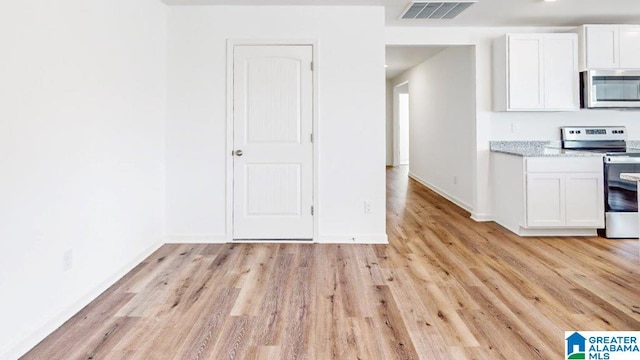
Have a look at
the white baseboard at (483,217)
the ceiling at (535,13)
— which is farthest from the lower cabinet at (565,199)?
the ceiling at (535,13)

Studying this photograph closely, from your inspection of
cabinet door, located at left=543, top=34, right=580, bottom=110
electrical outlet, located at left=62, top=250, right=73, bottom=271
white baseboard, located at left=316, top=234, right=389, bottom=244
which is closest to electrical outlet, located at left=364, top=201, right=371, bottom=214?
white baseboard, located at left=316, top=234, right=389, bottom=244

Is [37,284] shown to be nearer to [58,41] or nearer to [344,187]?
[58,41]

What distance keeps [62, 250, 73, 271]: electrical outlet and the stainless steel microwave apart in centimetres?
485

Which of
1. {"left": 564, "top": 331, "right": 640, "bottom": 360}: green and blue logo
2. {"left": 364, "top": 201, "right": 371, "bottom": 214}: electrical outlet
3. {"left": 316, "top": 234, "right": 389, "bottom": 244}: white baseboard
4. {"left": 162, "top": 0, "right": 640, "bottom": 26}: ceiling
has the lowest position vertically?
{"left": 564, "top": 331, "right": 640, "bottom": 360}: green and blue logo

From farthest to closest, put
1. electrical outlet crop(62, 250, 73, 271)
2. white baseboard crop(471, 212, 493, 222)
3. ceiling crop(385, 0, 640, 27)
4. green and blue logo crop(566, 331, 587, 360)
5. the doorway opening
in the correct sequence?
1. the doorway opening
2. white baseboard crop(471, 212, 493, 222)
3. ceiling crop(385, 0, 640, 27)
4. electrical outlet crop(62, 250, 73, 271)
5. green and blue logo crop(566, 331, 587, 360)

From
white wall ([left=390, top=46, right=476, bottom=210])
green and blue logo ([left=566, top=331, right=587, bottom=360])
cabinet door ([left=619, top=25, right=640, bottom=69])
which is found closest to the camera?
green and blue logo ([left=566, top=331, right=587, bottom=360])

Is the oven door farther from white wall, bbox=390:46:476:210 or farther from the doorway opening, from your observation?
the doorway opening

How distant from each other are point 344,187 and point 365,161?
323 mm

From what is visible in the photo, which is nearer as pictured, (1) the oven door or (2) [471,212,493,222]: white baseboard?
(1) the oven door

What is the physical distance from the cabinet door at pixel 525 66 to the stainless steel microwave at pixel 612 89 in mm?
478

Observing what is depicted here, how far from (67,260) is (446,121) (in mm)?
5414

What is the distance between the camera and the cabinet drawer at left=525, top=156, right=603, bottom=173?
3.96 meters

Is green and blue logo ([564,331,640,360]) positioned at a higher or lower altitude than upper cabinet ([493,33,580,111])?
lower

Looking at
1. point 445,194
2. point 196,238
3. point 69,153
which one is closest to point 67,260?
point 69,153
